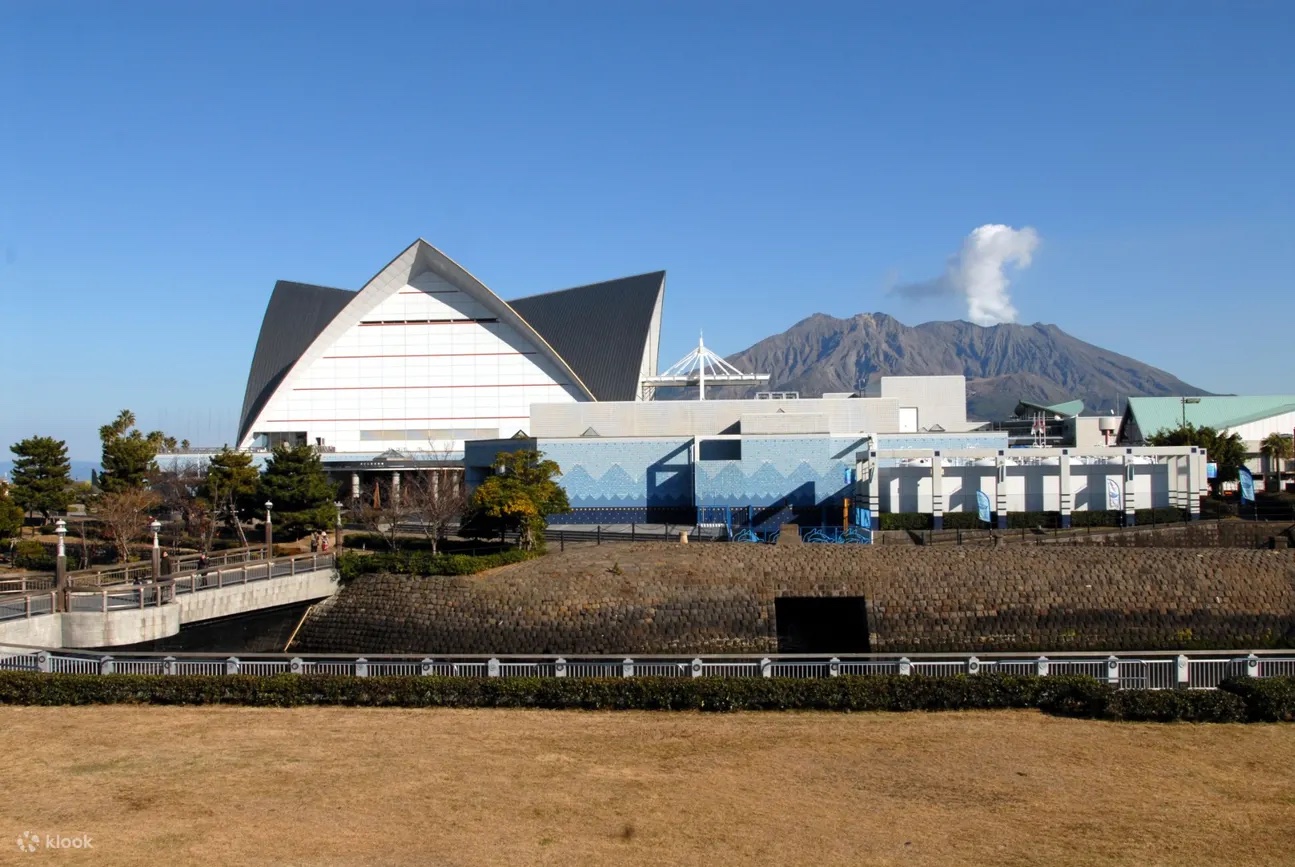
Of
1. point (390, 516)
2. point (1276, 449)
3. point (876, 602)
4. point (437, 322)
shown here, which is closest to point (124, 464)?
point (390, 516)

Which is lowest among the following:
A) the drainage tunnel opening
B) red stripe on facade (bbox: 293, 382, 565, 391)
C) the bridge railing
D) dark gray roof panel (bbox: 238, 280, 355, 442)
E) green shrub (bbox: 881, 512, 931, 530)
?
the drainage tunnel opening

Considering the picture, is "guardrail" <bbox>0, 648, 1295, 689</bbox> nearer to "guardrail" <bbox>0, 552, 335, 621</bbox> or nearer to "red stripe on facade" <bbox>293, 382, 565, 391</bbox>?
"guardrail" <bbox>0, 552, 335, 621</bbox>

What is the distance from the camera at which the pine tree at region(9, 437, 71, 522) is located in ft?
137

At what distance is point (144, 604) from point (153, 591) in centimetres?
66

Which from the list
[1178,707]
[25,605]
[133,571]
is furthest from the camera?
[133,571]

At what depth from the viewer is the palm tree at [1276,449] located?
61.8 m

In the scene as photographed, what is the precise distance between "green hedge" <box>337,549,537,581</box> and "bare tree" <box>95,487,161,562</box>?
9379mm

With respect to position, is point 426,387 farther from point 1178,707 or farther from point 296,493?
point 1178,707

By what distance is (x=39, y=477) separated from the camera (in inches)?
1690

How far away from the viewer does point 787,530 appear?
37594 millimetres

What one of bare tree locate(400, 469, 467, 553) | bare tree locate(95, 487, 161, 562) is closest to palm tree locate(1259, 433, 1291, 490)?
bare tree locate(400, 469, 467, 553)

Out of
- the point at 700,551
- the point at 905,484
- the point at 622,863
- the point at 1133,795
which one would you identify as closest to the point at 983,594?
the point at 700,551

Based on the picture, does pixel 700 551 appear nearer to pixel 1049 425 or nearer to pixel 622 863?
pixel 622 863

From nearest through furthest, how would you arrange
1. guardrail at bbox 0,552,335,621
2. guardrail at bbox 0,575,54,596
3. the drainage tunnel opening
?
guardrail at bbox 0,552,335,621 < guardrail at bbox 0,575,54,596 < the drainage tunnel opening
